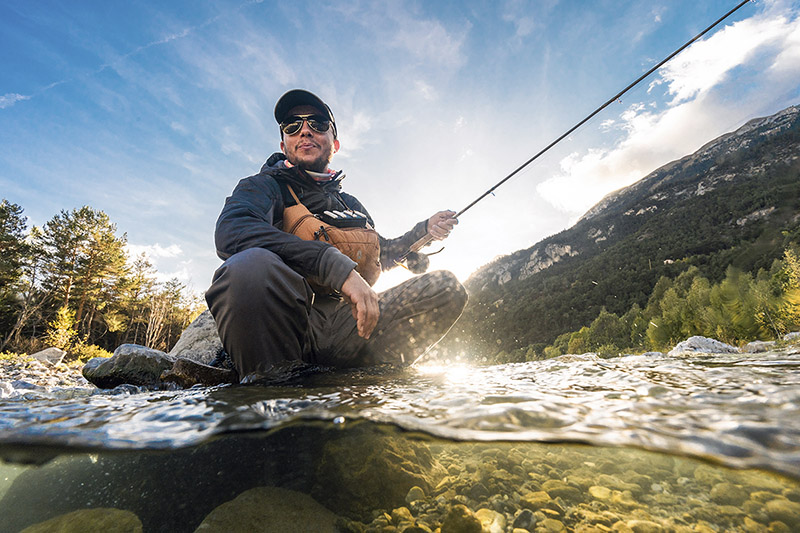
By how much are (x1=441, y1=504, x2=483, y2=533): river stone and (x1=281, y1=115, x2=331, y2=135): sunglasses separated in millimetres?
3735

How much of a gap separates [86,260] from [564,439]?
116ft

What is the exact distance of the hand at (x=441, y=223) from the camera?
167 inches

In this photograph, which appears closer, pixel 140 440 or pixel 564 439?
pixel 564 439

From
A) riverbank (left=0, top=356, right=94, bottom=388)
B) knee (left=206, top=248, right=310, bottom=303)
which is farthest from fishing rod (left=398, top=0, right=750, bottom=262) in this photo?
riverbank (left=0, top=356, right=94, bottom=388)

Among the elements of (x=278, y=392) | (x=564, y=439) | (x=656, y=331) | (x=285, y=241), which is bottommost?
(x=656, y=331)

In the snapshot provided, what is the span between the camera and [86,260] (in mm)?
26297

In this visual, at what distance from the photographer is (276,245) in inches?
97.3

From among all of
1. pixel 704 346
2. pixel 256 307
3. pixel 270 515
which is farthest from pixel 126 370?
pixel 704 346

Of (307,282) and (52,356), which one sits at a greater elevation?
(307,282)

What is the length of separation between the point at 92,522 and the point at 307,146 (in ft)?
11.1

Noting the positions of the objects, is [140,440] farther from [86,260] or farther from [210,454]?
[86,260]

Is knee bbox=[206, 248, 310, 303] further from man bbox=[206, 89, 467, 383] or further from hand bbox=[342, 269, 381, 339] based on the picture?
hand bbox=[342, 269, 381, 339]

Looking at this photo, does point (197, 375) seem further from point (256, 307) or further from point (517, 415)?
point (517, 415)

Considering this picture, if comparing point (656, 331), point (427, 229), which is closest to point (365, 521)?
point (427, 229)
